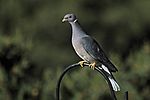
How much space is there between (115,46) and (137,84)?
34.8 feet

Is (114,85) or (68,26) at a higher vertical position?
(68,26)

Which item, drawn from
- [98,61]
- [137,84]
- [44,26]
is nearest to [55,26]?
[44,26]

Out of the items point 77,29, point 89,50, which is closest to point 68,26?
point 89,50

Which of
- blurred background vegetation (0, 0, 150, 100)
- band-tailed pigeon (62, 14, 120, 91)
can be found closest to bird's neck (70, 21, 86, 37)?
band-tailed pigeon (62, 14, 120, 91)

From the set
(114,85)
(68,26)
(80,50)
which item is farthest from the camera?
(68,26)

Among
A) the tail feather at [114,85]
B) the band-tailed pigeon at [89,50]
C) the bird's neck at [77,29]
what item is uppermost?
the bird's neck at [77,29]

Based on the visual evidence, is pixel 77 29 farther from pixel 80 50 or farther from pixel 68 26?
pixel 68 26

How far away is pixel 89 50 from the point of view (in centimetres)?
450

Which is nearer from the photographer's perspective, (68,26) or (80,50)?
(80,50)

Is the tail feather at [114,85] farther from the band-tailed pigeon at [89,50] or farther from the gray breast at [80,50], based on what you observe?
the gray breast at [80,50]

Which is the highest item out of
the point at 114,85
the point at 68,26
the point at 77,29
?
the point at 77,29

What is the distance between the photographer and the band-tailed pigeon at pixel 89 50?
4320mm

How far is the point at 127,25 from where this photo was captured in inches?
704

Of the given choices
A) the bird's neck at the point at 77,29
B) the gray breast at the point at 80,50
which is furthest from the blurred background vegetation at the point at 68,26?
the bird's neck at the point at 77,29
